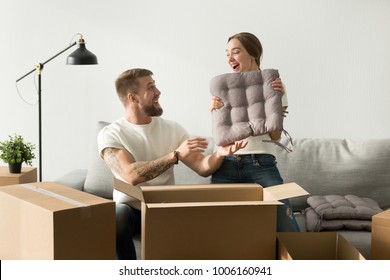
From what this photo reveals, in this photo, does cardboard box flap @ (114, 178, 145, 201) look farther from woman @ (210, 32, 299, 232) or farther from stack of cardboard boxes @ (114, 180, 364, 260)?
woman @ (210, 32, 299, 232)

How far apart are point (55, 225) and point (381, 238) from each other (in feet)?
3.24

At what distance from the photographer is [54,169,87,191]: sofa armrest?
3408 millimetres

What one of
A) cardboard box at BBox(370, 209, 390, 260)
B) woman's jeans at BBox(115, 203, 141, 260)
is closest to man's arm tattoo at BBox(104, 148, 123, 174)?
woman's jeans at BBox(115, 203, 141, 260)

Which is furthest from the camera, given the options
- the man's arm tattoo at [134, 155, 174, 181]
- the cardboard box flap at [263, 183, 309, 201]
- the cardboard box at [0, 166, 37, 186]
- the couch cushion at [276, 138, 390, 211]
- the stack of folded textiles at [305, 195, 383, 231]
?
the couch cushion at [276, 138, 390, 211]

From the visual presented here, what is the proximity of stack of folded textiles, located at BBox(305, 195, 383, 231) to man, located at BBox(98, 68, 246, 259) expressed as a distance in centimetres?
62

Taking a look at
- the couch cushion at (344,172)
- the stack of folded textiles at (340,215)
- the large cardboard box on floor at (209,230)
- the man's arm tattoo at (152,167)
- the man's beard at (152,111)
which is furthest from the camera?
the couch cushion at (344,172)

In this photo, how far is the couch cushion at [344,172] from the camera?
3363 mm

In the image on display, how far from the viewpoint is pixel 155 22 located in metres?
3.95

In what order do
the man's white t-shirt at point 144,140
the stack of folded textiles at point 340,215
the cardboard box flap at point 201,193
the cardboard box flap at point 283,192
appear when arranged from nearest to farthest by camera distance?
the cardboard box flap at point 283,192
the cardboard box flap at point 201,193
the man's white t-shirt at point 144,140
the stack of folded textiles at point 340,215

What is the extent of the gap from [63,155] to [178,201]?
2080 millimetres

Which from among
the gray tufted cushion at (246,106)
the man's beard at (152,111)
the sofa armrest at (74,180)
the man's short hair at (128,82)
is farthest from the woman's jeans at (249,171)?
the sofa armrest at (74,180)

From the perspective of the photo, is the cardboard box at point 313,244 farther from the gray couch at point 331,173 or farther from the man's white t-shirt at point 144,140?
the gray couch at point 331,173

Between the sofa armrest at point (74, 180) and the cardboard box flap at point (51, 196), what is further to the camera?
the sofa armrest at point (74, 180)

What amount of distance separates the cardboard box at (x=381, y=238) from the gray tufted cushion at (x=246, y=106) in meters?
0.78
